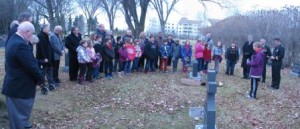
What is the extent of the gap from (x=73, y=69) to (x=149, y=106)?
11.7 feet

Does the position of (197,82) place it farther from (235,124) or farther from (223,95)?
(235,124)

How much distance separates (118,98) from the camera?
394 inches

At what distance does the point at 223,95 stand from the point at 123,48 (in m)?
4.63

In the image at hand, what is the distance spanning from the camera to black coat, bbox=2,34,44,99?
17.9 feet

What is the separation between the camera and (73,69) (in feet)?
38.2

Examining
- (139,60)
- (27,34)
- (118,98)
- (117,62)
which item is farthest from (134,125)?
(139,60)

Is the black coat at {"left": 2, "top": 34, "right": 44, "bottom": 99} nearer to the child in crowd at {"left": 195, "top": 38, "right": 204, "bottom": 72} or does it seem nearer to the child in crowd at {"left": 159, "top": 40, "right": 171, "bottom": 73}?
the child in crowd at {"left": 159, "top": 40, "right": 171, "bottom": 73}

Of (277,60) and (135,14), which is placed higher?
(135,14)

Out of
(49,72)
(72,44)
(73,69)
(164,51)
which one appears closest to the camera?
(49,72)

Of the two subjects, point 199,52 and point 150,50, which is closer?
point 150,50

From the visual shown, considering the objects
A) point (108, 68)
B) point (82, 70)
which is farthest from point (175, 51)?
point (82, 70)

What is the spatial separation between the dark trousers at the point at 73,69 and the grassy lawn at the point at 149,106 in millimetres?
301

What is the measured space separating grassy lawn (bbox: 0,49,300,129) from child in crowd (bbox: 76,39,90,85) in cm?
42

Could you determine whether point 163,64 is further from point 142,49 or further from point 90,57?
point 90,57
